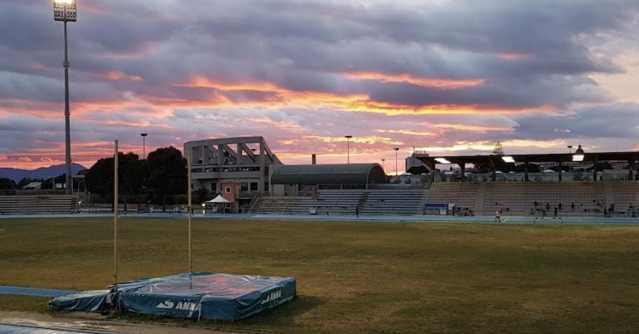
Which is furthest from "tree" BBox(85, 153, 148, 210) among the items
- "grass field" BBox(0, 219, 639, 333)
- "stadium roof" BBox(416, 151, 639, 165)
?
"grass field" BBox(0, 219, 639, 333)

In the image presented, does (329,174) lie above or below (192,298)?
above

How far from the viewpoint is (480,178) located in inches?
3369

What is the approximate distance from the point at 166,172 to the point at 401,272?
72706mm

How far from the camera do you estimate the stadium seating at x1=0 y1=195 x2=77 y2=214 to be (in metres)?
88.1

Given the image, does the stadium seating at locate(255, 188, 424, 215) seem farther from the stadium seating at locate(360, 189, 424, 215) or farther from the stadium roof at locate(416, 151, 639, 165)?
the stadium roof at locate(416, 151, 639, 165)

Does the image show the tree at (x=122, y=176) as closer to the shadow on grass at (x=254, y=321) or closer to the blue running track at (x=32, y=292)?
the blue running track at (x=32, y=292)

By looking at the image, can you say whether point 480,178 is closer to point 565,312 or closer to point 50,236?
point 50,236

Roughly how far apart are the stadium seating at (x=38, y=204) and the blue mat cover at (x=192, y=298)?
76157mm

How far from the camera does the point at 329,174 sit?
3548 inches

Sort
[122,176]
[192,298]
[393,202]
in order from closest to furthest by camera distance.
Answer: [192,298], [393,202], [122,176]

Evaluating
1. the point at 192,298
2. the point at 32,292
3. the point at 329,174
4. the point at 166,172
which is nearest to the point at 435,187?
the point at 329,174

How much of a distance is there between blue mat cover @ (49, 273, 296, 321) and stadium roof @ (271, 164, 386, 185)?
70.4 m

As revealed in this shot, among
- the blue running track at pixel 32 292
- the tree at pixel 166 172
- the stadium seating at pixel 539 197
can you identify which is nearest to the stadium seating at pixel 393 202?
the stadium seating at pixel 539 197

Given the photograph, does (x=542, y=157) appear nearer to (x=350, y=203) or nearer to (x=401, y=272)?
(x=350, y=203)
